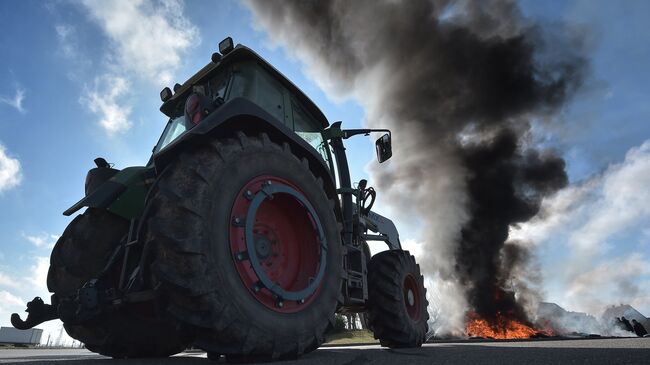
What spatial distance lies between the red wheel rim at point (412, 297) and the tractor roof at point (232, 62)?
288cm

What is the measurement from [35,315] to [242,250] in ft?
5.84

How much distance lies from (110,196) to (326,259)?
193 centimetres

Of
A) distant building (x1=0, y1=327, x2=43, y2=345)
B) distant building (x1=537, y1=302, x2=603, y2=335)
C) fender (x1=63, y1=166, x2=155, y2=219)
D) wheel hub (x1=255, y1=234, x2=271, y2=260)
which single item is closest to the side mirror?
wheel hub (x1=255, y1=234, x2=271, y2=260)

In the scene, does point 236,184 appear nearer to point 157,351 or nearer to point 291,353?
point 291,353

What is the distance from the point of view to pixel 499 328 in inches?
1055

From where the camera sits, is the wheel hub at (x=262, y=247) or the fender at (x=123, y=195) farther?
the fender at (x=123, y=195)

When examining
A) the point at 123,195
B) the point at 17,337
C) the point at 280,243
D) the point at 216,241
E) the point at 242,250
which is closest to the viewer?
the point at 216,241

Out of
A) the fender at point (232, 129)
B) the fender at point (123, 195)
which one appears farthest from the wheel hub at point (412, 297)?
the fender at point (123, 195)

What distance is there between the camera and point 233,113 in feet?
9.09

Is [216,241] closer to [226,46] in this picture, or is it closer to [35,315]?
[35,315]

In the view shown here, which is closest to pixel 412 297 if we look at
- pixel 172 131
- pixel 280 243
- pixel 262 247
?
pixel 280 243

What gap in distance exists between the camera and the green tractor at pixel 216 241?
226 cm

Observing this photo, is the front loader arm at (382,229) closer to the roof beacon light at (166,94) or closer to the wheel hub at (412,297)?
the wheel hub at (412,297)

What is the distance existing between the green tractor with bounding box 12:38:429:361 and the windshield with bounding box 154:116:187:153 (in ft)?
0.10
